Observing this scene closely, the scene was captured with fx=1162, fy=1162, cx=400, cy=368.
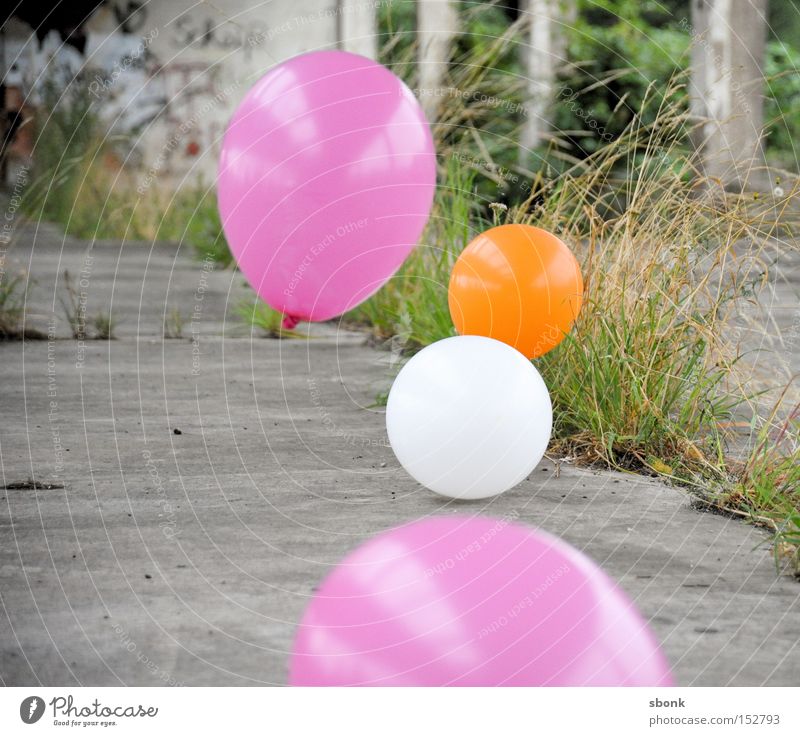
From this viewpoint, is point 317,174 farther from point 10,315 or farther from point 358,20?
point 358,20

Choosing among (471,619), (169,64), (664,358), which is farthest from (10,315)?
(169,64)

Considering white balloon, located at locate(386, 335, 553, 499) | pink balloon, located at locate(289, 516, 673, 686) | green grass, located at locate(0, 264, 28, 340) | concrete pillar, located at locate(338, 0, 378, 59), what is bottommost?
green grass, located at locate(0, 264, 28, 340)

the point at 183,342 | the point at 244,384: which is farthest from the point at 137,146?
the point at 244,384

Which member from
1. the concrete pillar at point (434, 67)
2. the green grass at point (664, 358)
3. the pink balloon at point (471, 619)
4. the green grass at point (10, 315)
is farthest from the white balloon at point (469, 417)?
the green grass at point (10, 315)

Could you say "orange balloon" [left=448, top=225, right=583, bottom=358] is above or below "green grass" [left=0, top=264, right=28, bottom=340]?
above

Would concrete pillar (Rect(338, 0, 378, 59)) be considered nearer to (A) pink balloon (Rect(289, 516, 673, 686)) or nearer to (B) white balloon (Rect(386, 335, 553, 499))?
(B) white balloon (Rect(386, 335, 553, 499))

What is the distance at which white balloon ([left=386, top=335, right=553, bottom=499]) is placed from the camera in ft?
10.9

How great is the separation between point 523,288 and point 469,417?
0.92 m

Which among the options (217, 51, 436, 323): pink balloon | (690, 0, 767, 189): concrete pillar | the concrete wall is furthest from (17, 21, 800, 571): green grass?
the concrete wall

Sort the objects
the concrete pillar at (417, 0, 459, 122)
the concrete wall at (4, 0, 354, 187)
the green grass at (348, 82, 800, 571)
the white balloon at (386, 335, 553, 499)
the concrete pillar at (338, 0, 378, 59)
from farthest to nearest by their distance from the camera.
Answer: the concrete wall at (4, 0, 354, 187) < the concrete pillar at (338, 0, 378, 59) < the concrete pillar at (417, 0, 459, 122) < the green grass at (348, 82, 800, 571) < the white balloon at (386, 335, 553, 499)

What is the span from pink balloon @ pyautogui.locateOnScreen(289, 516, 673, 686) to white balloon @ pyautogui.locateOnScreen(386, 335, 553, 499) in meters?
0.19

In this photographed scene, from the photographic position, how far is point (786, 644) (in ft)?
8.67

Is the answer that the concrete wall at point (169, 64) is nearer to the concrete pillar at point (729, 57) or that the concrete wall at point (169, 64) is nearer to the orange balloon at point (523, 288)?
the concrete pillar at point (729, 57)

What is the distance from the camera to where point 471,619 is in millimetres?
2818
